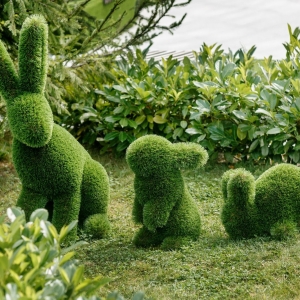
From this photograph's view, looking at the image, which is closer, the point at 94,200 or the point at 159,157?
the point at 159,157

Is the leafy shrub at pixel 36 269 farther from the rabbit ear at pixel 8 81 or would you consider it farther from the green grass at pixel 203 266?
the rabbit ear at pixel 8 81

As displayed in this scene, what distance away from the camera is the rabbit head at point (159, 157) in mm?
4039

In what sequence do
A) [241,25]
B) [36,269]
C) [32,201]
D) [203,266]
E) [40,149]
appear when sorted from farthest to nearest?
[241,25], [32,201], [40,149], [203,266], [36,269]

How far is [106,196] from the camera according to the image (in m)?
4.59

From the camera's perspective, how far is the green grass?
11.8ft

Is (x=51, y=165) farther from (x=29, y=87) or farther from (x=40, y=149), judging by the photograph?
(x=29, y=87)

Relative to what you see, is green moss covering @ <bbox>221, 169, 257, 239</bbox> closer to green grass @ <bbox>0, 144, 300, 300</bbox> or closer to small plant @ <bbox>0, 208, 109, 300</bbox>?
green grass @ <bbox>0, 144, 300, 300</bbox>

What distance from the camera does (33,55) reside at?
13.2 feet

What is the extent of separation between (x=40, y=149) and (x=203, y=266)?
1347mm

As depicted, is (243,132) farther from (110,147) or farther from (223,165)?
(110,147)

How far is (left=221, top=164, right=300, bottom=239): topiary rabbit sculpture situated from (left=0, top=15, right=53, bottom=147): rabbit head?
52.4 inches

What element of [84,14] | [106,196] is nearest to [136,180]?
[106,196]

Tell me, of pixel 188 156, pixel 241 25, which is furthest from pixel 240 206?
pixel 241 25

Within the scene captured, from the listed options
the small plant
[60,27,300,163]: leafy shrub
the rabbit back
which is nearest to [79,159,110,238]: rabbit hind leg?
the rabbit back
